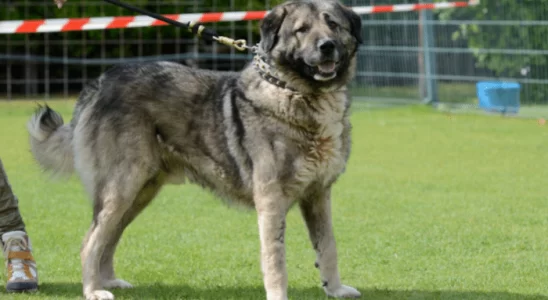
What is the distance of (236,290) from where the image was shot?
195 inches

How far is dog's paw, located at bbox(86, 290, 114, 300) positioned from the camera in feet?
15.4

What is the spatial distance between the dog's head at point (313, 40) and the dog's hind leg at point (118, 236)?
3.45 ft

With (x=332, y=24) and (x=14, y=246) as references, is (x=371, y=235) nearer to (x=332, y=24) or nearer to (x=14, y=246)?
(x=332, y=24)

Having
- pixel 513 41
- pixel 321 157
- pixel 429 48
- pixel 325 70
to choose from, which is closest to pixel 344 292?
pixel 321 157

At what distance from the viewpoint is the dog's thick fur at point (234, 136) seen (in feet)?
14.6

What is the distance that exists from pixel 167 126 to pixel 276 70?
2.19ft

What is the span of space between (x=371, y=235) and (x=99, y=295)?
7.33 feet

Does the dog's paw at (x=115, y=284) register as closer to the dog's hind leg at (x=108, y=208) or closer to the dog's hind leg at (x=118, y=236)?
the dog's hind leg at (x=118, y=236)

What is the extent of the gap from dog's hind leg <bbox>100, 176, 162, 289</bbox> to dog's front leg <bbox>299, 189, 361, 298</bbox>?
85cm

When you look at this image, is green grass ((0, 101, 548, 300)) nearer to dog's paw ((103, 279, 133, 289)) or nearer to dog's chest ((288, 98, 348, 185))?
dog's paw ((103, 279, 133, 289))

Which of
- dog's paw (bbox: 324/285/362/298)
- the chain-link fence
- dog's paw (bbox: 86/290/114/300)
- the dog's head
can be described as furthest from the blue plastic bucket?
dog's paw (bbox: 86/290/114/300)

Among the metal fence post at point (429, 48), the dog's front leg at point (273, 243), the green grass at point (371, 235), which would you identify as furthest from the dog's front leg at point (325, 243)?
the metal fence post at point (429, 48)

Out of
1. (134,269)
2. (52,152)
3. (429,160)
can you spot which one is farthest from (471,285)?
(429,160)

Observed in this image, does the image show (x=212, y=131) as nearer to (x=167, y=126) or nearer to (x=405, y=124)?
(x=167, y=126)
